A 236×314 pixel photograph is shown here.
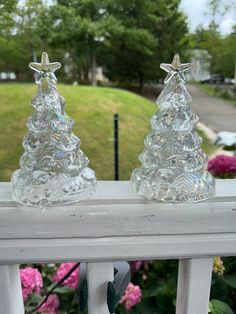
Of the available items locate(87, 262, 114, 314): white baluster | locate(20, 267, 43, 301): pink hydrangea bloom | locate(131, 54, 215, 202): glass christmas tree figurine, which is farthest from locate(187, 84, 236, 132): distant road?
locate(20, 267, 43, 301): pink hydrangea bloom

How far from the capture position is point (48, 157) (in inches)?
13.0

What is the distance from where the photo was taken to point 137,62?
479 millimetres

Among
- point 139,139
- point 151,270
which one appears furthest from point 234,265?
point 139,139

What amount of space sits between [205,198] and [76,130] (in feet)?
0.77

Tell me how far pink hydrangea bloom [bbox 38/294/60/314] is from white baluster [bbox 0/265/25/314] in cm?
21

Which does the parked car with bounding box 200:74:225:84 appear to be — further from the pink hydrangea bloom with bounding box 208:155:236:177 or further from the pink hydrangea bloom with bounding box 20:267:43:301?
the pink hydrangea bloom with bounding box 20:267:43:301

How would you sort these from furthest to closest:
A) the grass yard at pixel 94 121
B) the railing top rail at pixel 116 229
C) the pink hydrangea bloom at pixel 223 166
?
1. the pink hydrangea bloom at pixel 223 166
2. the grass yard at pixel 94 121
3. the railing top rail at pixel 116 229

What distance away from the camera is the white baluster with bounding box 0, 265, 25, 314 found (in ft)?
1.14

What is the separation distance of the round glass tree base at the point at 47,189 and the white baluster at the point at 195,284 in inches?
5.5

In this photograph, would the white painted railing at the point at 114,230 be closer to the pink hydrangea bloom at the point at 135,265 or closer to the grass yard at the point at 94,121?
the grass yard at the point at 94,121

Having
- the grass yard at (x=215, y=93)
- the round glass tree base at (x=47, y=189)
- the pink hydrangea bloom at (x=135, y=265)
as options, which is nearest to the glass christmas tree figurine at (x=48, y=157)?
the round glass tree base at (x=47, y=189)

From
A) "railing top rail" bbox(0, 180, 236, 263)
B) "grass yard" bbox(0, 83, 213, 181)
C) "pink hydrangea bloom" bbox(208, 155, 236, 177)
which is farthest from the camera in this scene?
"pink hydrangea bloom" bbox(208, 155, 236, 177)

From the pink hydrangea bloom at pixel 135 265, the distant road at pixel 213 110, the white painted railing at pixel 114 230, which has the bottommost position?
the pink hydrangea bloom at pixel 135 265

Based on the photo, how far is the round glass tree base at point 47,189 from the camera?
33 cm
